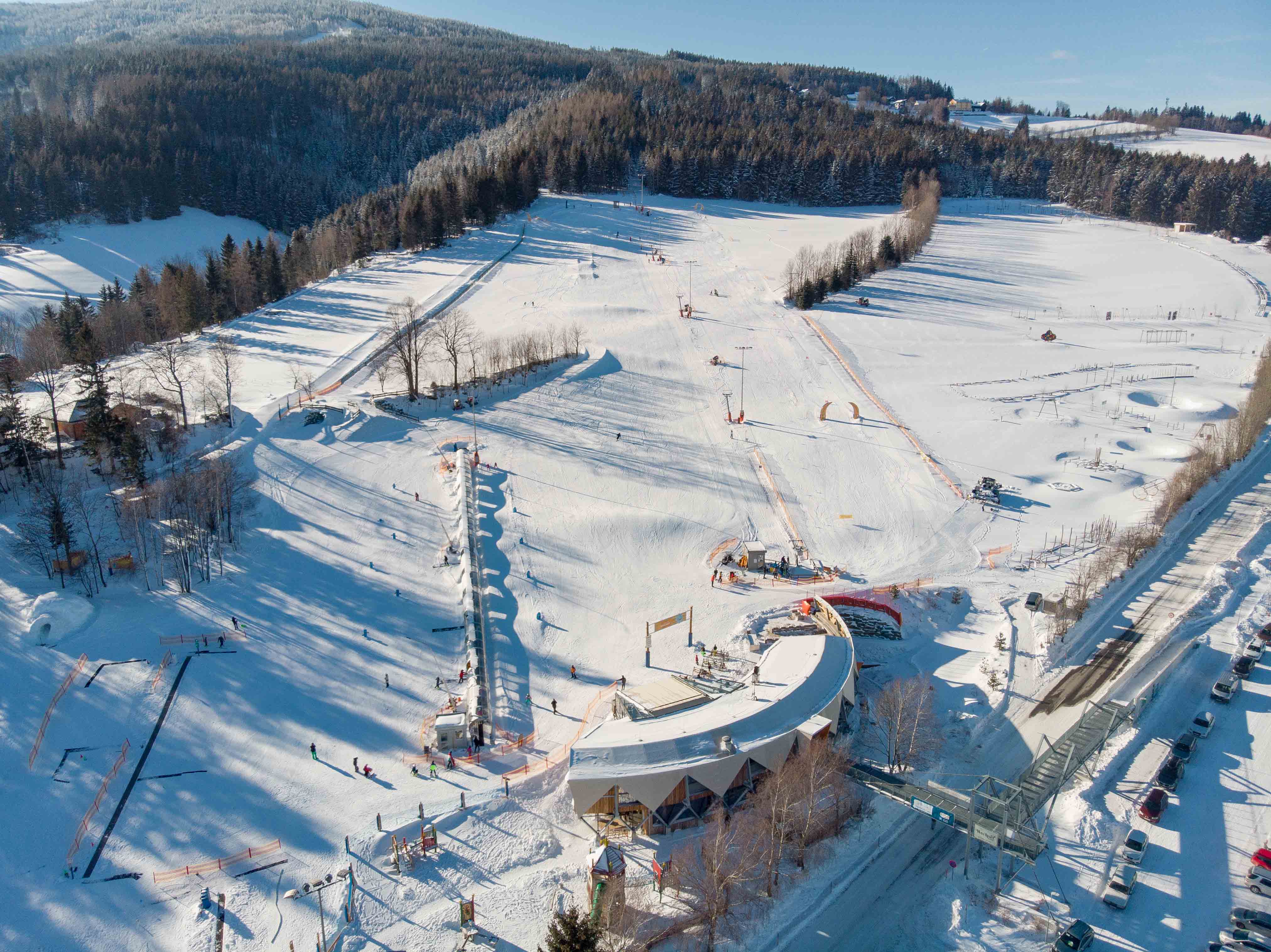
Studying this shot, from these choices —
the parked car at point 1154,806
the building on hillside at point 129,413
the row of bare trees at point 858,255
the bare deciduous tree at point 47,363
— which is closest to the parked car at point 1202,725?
the parked car at point 1154,806

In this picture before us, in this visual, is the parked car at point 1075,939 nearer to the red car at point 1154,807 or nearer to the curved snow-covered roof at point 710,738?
the red car at point 1154,807

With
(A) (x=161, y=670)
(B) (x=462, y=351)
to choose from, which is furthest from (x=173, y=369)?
(A) (x=161, y=670)

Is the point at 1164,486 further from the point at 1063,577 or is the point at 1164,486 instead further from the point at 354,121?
the point at 354,121

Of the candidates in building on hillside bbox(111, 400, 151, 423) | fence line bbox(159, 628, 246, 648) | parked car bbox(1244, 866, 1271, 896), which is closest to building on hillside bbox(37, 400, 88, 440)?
building on hillside bbox(111, 400, 151, 423)

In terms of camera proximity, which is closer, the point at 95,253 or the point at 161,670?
the point at 161,670

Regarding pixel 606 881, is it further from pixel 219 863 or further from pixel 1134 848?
pixel 1134 848

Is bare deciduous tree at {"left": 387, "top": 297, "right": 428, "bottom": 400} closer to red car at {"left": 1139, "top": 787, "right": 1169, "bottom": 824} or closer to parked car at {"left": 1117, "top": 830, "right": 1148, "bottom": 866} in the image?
red car at {"left": 1139, "top": 787, "right": 1169, "bottom": 824}

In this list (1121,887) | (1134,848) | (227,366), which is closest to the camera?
(1121,887)

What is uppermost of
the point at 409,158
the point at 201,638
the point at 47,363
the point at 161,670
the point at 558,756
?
the point at 409,158
